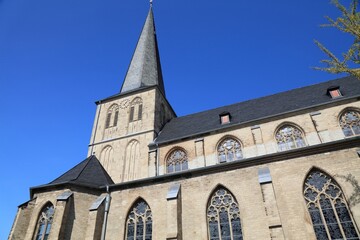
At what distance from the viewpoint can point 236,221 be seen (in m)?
9.11

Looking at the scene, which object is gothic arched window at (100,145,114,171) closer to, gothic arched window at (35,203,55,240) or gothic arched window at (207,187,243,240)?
gothic arched window at (35,203,55,240)

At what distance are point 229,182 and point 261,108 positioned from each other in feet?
25.9

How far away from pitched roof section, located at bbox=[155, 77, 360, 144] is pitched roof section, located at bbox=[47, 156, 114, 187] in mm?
4237

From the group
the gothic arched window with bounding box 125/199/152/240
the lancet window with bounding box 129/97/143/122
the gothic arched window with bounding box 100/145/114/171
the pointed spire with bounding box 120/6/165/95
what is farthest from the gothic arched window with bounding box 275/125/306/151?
the gothic arched window with bounding box 100/145/114/171

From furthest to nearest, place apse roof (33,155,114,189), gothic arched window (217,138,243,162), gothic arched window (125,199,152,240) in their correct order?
gothic arched window (217,138,243,162), apse roof (33,155,114,189), gothic arched window (125,199,152,240)

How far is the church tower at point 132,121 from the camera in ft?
54.6

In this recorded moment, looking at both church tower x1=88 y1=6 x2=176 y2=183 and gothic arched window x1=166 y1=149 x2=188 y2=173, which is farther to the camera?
church tower x1=88 y1=6 x2=176 y2=183

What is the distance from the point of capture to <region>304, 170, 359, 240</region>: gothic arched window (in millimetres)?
7879

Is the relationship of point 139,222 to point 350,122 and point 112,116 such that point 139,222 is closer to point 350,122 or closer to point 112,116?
point 350,122

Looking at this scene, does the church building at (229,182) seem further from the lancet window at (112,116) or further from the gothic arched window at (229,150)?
the lancet window at (112,116)

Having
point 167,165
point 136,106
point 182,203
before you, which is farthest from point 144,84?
point 182,203

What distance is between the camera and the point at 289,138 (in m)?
13.6

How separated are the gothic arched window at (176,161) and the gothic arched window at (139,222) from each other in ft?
14.6

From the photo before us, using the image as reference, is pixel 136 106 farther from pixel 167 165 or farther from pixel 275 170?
pixel 275 170
